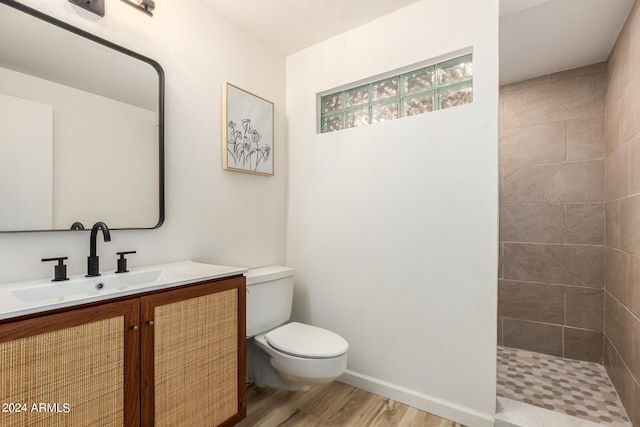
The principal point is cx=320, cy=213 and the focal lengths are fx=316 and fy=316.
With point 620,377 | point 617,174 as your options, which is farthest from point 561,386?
point 617,174

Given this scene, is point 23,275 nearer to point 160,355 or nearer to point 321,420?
point 160,355

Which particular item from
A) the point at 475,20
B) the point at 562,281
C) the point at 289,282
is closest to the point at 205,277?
the point at 289,282

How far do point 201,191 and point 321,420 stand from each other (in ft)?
4.82

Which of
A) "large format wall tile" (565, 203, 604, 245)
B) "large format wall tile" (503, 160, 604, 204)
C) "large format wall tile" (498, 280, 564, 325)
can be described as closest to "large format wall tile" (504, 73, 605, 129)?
"large format wall tile" (503, 160, 604, 204)

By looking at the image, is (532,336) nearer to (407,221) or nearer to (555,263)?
(555,263)

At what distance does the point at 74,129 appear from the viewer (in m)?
1.38

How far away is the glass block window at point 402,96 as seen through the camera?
1830 mm

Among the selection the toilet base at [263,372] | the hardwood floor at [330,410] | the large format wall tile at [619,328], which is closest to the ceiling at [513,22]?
the large format wall tile at [619,328]

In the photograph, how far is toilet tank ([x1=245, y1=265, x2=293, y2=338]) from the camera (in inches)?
72.3

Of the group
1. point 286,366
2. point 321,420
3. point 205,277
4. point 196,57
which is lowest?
point 321,420

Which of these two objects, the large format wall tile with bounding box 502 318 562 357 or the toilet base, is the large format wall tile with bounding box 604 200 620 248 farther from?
the toilet base

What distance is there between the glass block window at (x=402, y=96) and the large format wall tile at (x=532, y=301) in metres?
1.81

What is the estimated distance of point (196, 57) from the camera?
6.11 ft

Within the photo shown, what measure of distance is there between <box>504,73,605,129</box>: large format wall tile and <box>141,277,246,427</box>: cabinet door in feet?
8.80
